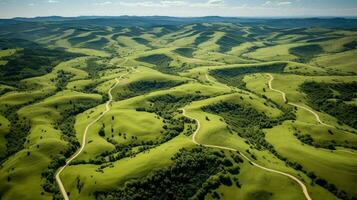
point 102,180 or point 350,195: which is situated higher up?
point 102,180

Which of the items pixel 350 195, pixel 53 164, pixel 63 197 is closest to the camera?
pixel 63 197

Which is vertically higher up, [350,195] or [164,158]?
[164,158]

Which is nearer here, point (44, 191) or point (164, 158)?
point (44, 191)

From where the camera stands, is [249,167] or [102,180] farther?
[249,167]

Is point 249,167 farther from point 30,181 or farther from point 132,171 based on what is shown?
point 30,181

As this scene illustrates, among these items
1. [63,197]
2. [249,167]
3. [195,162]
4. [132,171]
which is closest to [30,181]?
[63,197]

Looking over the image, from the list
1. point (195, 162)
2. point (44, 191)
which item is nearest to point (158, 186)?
point (195, 162)

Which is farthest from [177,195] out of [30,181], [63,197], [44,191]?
[30,181]

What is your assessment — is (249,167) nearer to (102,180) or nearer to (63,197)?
(102,180)

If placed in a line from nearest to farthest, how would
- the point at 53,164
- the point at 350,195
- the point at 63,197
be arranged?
the point at 63,197, the point at 350,195, the point at 53,164
